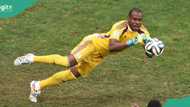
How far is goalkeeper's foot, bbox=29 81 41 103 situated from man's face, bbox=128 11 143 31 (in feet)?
7.48

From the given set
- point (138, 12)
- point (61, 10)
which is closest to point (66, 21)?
point (61, 10)

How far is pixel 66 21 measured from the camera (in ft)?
58.1

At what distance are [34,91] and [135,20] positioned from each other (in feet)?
8.35

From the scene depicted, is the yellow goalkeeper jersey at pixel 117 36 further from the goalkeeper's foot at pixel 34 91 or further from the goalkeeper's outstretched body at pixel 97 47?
the goalkeeper's foot at pixel 34 91

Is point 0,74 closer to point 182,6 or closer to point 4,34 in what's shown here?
point 4,34

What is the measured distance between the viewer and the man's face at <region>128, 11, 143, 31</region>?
1147 cm

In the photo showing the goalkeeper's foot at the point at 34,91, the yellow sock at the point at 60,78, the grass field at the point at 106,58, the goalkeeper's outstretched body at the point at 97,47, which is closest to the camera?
the goalkeeper's outstretched body at the point at 97,47

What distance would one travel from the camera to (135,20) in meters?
11.5

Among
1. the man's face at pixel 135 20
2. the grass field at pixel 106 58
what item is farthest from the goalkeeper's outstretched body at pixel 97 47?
the grass field at pixel 106 58

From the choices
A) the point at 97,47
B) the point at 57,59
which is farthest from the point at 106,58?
the point at 97,47

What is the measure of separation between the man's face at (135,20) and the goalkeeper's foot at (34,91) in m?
2.28

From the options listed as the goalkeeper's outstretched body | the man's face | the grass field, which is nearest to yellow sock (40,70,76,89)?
the goalkeeper's outstretched body

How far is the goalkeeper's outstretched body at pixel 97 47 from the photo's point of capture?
11461mm

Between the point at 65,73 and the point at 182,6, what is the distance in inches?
321
